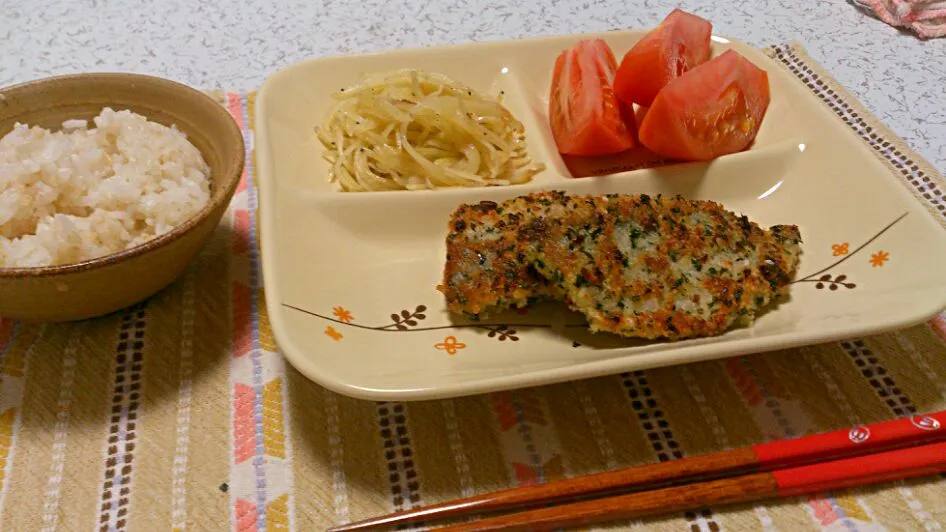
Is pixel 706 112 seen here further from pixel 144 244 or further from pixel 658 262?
pixel 144 244

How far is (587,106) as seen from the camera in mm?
2217

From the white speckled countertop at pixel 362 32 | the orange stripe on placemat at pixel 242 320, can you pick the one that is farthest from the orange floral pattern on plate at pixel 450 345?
the white speckled countertop at pixel 362 32

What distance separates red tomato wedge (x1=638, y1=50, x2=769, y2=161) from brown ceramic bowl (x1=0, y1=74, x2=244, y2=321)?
1204 mm

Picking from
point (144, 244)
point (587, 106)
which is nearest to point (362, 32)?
point (587, 106)

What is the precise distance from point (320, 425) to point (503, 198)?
87 cm

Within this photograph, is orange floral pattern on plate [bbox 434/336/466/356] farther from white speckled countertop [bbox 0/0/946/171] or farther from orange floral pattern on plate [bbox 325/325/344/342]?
white speckled countertop [bbox 0/0/946/171]

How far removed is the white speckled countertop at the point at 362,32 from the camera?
2941 mm

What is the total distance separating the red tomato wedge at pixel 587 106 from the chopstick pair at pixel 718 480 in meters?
1.08

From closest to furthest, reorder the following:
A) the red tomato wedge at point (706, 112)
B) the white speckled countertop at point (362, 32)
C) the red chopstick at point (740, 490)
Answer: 1. the red chopstick at point (740, 490)
2. the red tomato wedge at point (706, 112)
3. the white speckled countertop at point (362, 32)

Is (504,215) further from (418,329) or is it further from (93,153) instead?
(93,153)

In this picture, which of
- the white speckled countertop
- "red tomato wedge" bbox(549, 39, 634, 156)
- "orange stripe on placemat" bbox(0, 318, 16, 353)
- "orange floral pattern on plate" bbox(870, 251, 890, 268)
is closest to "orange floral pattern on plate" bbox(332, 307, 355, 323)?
"orange stripe on placemat" bbox(0, 318, 16, 353)

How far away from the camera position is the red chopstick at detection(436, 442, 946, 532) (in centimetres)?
140

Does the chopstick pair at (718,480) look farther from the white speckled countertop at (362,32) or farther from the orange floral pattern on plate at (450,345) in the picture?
the white speckled countertop at (362,32)

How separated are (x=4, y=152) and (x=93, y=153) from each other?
0.65 ft
